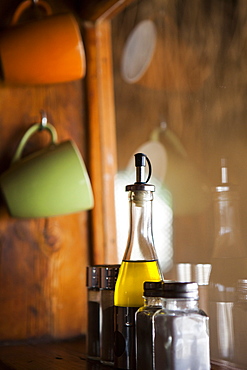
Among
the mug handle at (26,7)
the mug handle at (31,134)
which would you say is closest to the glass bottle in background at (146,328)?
the mug handle at (31,134)

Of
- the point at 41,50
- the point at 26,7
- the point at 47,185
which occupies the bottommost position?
the point at 47,185

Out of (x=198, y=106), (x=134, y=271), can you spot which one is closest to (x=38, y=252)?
(x=134, y=271)

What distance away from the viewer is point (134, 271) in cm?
88

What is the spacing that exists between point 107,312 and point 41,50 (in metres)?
0.65

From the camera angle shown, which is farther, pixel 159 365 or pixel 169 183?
pixel 169 183

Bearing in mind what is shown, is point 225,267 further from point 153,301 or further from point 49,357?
A: point 49,357

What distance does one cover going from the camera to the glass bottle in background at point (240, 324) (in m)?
0.89

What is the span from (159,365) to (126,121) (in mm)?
764

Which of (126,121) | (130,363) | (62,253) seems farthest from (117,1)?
(130,363)

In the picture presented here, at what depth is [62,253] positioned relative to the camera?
50.4 inches

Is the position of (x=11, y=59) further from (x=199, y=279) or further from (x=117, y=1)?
(x=199, y=279)

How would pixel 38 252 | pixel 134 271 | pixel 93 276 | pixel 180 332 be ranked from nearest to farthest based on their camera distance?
pixel 180 332 < pixel 134 271 < pixel 93 276 < pixel 38 252

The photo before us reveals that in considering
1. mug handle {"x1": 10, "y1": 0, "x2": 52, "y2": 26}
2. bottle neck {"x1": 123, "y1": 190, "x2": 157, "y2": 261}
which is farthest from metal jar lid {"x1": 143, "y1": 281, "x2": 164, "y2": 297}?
mug handle {"x1": 10, "y1": 0, "x2": 52, "y2": 26}

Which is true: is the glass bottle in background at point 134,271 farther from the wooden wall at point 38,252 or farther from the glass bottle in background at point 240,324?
the wooden wall at point 38,252
